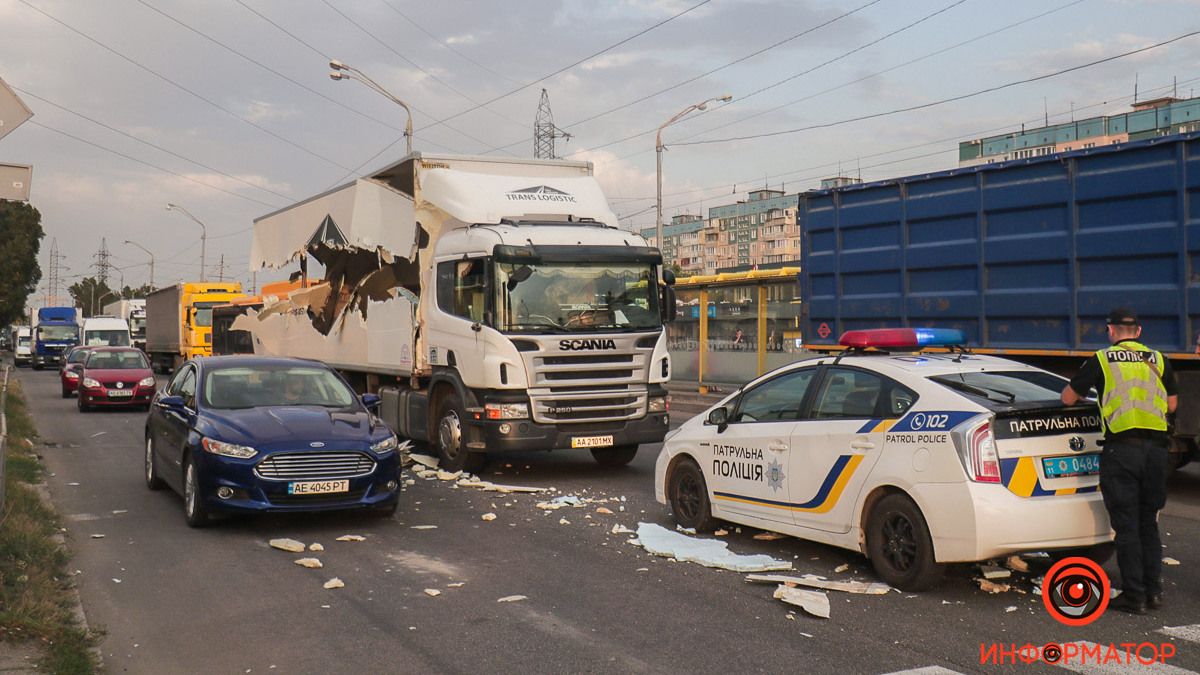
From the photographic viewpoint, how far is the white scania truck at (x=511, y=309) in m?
11.6

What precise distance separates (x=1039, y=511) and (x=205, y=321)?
36957 millimetres

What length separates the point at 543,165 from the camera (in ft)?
44.5

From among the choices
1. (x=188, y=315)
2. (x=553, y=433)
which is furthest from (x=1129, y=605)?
(x=188, y=315)

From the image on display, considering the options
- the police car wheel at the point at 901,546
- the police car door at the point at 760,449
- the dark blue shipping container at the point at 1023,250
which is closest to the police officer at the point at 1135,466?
the police car wheel at the point at 901,546

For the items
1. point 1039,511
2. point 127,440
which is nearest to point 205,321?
point 127,440

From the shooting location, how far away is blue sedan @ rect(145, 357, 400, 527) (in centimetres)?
850

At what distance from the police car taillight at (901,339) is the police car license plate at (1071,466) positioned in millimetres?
1392

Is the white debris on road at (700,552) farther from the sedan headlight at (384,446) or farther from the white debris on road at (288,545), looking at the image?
the white debris on road at (288,545)

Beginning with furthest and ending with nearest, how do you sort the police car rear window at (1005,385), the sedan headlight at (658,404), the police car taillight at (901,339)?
the sedan headlight at (658,404)
the police car taillight at (901,339)
the police car rear window at (1005,385)

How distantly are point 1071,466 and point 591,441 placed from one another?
6.27 meters

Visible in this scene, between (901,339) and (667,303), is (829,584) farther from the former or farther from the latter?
(667,303)

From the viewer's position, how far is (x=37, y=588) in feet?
20.6

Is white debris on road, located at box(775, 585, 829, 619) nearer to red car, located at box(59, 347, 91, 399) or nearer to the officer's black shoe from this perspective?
the officer's black shoe

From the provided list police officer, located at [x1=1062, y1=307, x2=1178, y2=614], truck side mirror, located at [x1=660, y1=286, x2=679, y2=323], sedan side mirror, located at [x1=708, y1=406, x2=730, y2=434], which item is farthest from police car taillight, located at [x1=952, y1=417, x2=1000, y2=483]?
truck side mirror, located at [x1=660, y1=286, x2=679, y2=323]
